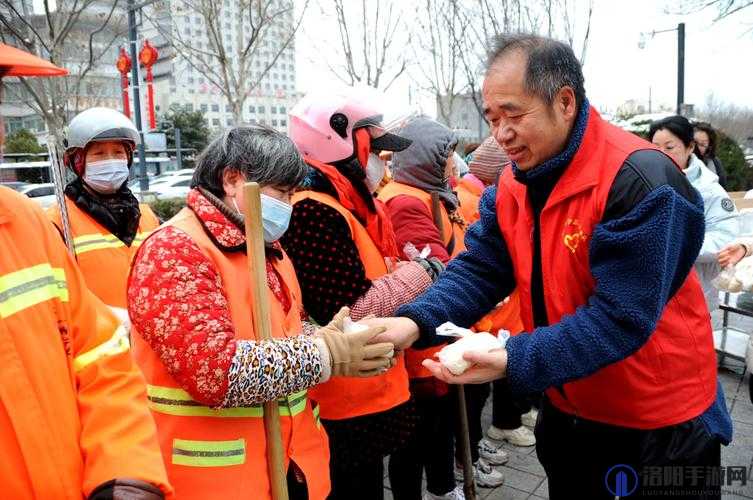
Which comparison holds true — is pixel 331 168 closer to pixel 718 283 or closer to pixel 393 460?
pixel 393 460

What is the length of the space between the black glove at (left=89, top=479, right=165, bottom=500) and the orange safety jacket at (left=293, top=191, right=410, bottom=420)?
1.06m

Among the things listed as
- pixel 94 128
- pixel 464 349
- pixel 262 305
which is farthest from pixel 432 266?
Answer: pixel 94 128

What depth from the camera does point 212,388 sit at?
1.73 metres

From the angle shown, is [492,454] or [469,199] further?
[469,199]

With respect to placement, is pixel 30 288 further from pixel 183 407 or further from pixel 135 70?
pixel 135 70

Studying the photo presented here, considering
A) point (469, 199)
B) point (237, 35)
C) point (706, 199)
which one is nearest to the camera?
point (706, 199)

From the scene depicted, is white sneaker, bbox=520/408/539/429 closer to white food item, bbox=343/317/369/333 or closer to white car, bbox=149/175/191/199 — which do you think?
white food item, bbox=343/317/369/333

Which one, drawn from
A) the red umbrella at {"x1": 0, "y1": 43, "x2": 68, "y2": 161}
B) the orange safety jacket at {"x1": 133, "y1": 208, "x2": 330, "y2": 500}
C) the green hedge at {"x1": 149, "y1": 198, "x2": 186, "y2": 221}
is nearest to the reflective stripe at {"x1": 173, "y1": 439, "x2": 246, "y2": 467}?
the orange safety jacket at {"x1": 133, "y1": 208, "x2": 330, "y2": 500}

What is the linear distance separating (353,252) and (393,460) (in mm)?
1378

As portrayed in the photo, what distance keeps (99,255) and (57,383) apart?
8.21 ft

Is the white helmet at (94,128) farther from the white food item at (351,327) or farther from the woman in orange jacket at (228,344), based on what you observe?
the white food item at (351,327)

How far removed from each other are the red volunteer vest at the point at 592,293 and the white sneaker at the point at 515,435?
8.26ft

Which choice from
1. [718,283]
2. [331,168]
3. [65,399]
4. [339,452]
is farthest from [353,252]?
[718,283]

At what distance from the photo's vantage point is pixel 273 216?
210cm
